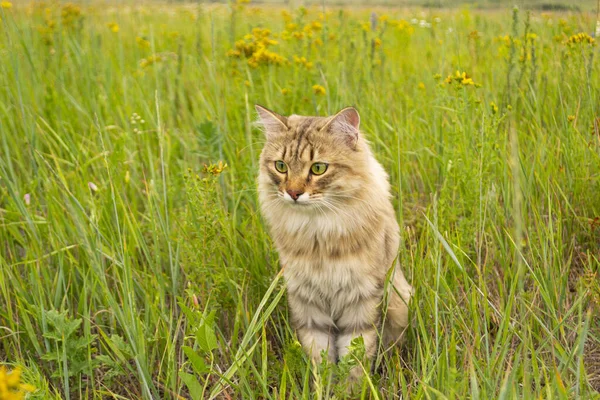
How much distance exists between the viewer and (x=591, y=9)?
4016 millimetres

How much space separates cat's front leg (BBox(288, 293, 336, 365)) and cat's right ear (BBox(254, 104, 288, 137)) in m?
0.79

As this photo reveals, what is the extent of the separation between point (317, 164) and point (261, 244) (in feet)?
1.88

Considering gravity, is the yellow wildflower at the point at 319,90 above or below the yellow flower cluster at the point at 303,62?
below

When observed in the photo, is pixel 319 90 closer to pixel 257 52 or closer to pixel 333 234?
pixel 257 52

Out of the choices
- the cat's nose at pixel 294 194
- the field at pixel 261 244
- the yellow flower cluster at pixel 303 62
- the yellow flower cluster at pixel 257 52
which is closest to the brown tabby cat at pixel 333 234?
the cat's nose at pixel 294 194

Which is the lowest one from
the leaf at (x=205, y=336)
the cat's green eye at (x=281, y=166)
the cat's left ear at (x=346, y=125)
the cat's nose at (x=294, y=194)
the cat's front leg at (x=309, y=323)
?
the cat's front leg at (x=309, y=323)

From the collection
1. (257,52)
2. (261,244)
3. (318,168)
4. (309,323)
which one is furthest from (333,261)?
(257,52)

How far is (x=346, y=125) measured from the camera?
8.17 ft

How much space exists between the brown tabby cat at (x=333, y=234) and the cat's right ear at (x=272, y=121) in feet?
→ 0.24

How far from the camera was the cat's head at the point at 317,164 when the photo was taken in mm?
2420

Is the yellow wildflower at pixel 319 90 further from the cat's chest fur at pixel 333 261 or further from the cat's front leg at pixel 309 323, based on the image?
the cat's front leg at pixel 309 323

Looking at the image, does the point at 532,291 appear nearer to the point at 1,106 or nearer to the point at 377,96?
the point at 377,96

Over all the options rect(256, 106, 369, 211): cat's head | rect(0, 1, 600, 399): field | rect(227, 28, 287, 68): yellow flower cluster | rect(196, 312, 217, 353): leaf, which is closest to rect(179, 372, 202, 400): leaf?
rect(0, 1, 600, 399): field

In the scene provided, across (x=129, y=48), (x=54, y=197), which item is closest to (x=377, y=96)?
(x=54, y=197)
